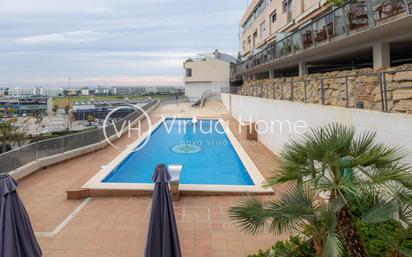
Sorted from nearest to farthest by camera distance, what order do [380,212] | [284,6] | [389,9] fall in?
[380,212] < [389,9] < [284,6]

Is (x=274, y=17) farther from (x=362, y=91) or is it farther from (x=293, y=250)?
(x=293, y=250)

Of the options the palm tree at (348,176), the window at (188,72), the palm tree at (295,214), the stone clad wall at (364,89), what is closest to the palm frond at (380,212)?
the palm tree at (348,176)

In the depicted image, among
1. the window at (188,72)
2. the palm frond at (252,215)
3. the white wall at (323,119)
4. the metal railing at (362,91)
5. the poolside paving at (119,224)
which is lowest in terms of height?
the poolside paving at (119,224)

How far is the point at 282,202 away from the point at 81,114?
60.7 metres

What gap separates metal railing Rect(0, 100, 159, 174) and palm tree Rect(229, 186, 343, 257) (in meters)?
7.97

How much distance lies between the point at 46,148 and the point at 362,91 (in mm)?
10485

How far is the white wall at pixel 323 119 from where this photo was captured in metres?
4.76

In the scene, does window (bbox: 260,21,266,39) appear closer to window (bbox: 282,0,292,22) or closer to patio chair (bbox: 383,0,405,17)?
window (bbox: 282,0,292,22)

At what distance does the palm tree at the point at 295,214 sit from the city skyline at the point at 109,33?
15.5 meters

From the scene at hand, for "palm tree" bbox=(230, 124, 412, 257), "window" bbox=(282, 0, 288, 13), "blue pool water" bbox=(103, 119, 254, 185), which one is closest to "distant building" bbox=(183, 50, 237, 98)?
"window" bbox=(282, 0, 288, 13)

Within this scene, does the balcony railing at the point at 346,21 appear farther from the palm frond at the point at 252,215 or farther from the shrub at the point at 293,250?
the palm frond at the point at 252,215

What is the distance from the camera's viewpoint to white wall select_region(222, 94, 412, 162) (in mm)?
4762

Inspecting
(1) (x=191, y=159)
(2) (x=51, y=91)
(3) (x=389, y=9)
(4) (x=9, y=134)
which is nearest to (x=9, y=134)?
(4) (x=9, y=134)

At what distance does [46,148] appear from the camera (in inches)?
404
